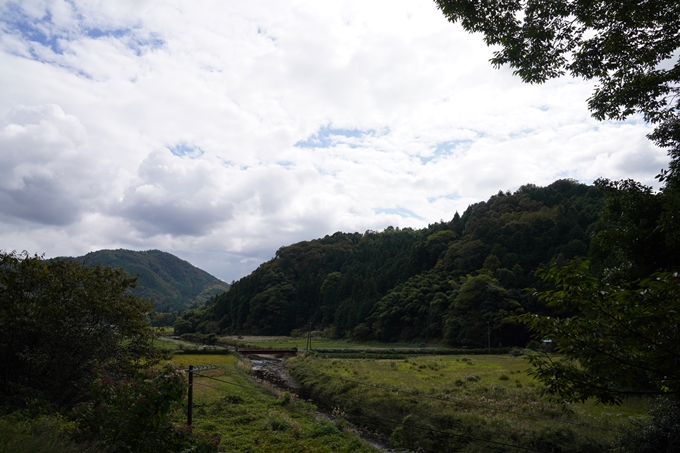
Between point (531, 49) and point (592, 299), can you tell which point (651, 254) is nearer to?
point (531, 49)

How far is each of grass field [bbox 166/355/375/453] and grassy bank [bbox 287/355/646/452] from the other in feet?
9.69

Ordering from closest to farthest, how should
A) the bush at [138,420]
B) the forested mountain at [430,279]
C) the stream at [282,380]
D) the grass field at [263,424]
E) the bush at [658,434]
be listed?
1. the bush at [138,420]
2. the bush at [658,434]
3. the grass field at [263,424]
4. the stream at [282,380]
5. the forested mountain at [430,279]

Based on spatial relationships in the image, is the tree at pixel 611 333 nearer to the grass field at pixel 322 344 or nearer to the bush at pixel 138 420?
the bush at pixel 138 420

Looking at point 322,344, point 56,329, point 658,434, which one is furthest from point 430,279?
point 56,329

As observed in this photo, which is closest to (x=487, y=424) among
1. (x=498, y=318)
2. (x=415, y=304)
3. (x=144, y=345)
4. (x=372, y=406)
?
(x=372, y=406)

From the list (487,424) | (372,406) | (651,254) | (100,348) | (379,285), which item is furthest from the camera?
(379,285)

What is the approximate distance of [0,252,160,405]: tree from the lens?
12.9m

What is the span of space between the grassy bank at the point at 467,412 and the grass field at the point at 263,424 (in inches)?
116

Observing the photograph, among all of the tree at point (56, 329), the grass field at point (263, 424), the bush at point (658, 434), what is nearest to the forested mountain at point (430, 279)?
the grass field at point (263, 424)

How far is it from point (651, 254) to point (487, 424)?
33.1ft

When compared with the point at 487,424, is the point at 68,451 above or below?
above

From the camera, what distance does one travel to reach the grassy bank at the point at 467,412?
15922 millimetres

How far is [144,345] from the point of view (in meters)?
16.1

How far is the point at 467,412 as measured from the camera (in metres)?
19.7
